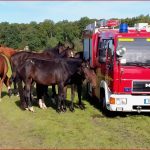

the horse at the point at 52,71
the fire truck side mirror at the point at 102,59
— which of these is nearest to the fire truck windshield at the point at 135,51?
the fire truck side mirror at the point at 102,59

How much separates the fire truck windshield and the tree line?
2982 inches

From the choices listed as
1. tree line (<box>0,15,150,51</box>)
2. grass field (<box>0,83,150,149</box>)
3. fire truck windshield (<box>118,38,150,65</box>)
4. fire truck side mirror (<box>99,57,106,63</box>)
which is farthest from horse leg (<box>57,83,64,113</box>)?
tree line (<box>0,15,150,51</box>)

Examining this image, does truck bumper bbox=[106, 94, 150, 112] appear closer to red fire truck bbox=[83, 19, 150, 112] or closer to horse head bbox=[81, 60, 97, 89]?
red fire truck bbox=[83, 19, 150, 112]

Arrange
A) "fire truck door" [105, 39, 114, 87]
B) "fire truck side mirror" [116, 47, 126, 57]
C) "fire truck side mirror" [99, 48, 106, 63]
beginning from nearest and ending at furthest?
1. "fire truck side mirror" [116, 47, 126, 57]
2. "fire truck door" [105, 39, 114, 87]
3. "fire truck side mirror" [99, 48, 106, 63]

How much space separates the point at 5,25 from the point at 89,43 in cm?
9248

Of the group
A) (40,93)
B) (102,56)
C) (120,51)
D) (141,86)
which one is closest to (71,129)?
(141,86)

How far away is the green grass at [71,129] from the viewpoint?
8.37m

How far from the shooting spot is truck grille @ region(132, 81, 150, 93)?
10.7 meters

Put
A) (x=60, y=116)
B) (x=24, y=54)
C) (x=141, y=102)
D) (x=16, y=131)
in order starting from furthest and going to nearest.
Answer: (x=24, y=54), (x=60, y=116), (x=141, y=102), (x=16, y=131)

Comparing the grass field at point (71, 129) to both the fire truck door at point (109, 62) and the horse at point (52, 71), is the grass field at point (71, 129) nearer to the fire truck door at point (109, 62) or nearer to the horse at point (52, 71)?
the horse at point (52, 71)

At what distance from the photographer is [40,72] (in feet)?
39.7

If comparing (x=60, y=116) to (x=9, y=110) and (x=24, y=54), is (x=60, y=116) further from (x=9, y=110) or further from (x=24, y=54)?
(x=24, y=54)

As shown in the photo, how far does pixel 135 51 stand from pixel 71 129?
9.25 feet

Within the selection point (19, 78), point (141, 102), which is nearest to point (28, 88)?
point (19, 78)
